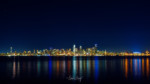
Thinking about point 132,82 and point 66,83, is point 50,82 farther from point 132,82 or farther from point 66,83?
point 132,82

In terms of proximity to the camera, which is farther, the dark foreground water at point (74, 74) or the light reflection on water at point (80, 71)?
the light reflection on water at point (80, 71)

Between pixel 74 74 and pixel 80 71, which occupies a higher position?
pixel 74 74

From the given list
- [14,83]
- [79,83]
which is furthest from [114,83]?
[14,83]

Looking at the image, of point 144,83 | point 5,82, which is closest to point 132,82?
point 144,83

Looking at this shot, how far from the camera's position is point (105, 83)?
1033 inches

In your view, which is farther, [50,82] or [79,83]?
[50,82]

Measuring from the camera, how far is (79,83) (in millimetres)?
25219

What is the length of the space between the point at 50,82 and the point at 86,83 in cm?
479

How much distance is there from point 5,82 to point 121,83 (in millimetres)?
14836

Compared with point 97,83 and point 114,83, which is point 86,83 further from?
point 114,83

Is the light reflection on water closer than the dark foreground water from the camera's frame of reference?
No

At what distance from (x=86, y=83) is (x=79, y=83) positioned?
109 centimetres

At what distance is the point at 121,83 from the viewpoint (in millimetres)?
26031

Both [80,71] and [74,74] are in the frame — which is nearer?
[74,74]
